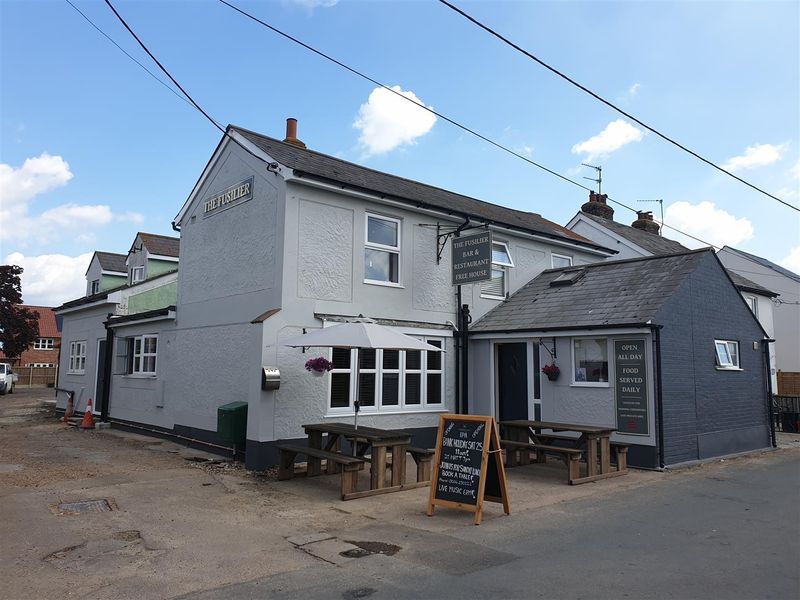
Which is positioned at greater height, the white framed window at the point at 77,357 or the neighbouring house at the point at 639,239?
the neighbouring house at the point at 639,239

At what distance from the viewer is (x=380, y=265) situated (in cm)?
1305

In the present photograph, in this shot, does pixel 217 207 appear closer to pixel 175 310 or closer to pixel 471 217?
pixel 175 310

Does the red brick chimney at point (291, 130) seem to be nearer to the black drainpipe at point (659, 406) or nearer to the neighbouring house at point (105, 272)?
the black drainpipe at point (659, 406)

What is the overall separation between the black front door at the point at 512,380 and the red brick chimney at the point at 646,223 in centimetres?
1907

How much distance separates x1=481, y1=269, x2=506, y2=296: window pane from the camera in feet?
50.8


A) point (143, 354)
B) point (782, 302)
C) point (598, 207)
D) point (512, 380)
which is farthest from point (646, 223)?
point (143, 354)

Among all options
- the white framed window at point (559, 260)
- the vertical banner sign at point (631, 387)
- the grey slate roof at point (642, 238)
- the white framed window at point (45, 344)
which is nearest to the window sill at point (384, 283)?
the vertical banner sign at point (631, 387)

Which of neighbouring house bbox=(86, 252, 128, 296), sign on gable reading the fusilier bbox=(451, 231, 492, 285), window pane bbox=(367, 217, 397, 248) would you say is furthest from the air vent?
neighbouring house bbox=(86, 252, 128, 296)

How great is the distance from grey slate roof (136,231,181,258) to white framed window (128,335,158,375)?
6745 millimetres

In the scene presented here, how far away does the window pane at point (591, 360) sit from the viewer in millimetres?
12062

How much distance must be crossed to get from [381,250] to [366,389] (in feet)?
9.81

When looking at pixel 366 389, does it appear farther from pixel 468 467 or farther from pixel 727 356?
pixel 727 356

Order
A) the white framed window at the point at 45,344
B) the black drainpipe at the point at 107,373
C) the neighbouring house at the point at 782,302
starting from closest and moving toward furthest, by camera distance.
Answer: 1. the black drainpipe at the point at 107,373
2. the neighbouring house at the point at 782,302
3. the white framed window at the point at 45,344

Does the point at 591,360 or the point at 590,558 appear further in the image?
the point at 591,360
